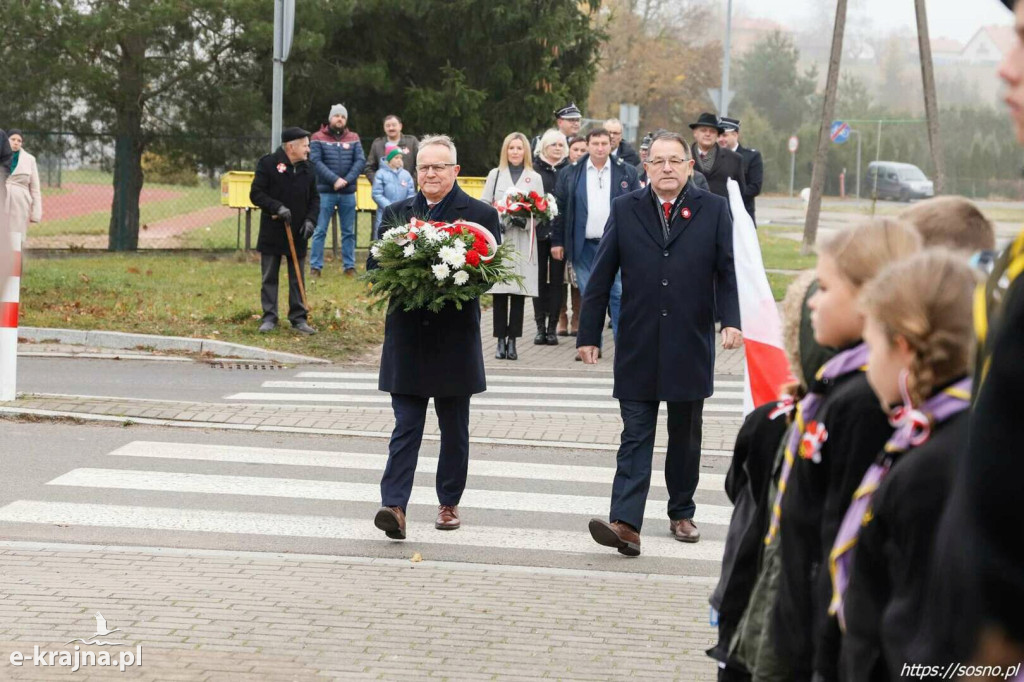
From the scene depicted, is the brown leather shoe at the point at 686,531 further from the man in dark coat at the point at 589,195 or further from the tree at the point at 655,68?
→ the tree at the point at 655,68

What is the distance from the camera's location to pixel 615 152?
15.7 meters

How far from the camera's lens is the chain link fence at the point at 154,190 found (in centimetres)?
2431

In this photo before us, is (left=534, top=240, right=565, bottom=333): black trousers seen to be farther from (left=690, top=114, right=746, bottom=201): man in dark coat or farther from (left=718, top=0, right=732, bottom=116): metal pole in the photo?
(left=718, top=0, right=732, bottom=116): metal pole

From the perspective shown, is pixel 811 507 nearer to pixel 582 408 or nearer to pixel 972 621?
pixel 972 621

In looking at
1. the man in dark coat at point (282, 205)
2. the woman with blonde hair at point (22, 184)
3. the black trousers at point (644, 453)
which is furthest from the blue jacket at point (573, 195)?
the black trousers at point (644, 453)

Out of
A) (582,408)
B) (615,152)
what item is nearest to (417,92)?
(615,152)

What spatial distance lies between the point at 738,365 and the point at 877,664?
12355 millimetres

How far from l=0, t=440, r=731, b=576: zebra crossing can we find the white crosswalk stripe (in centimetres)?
186

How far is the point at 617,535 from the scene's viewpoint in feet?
23.6

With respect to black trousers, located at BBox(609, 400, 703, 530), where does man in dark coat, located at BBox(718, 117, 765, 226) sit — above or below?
above

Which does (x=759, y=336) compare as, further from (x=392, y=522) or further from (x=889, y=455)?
(x=392, y=522)

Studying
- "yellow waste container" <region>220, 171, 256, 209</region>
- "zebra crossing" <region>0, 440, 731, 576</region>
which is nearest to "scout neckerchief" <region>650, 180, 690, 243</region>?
"zebra crossing" <region>0, 440, 731, 576</region>

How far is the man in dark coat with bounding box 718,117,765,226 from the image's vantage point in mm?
15586

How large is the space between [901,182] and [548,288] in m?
39.0
